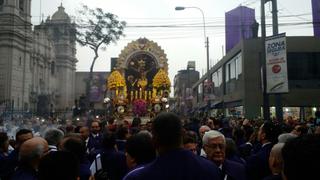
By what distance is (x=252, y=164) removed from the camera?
529cm

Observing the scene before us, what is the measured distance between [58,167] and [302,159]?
6.81 ft

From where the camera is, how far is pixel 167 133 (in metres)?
3.30

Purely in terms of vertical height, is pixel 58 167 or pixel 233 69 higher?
pixel 233 69

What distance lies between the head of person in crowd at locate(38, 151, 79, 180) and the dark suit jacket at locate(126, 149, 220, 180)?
0.55 meters

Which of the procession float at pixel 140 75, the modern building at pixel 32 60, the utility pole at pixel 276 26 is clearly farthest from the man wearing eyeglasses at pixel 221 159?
the modern building at pixel 32 60

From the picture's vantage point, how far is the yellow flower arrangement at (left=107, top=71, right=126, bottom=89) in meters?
36.0

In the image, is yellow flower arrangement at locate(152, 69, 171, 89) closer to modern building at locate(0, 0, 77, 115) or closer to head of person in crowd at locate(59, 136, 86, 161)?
modern building at locate(0, 0, 77, 115)

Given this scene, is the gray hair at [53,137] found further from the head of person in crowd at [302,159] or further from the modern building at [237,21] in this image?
the modern building at [237,21]

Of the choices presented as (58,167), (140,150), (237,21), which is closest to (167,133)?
(58,167)

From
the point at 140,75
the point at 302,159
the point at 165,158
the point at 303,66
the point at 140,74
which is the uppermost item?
the point at 303,66

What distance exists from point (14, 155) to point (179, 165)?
3.95 m

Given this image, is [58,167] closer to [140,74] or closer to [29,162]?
[29,162]

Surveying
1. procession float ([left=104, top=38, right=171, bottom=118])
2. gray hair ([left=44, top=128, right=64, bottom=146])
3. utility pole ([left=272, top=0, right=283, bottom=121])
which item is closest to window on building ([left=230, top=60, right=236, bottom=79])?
procession float ([left=104, top=38, right=171, bottom=118])

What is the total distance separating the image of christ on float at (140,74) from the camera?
38.3m
